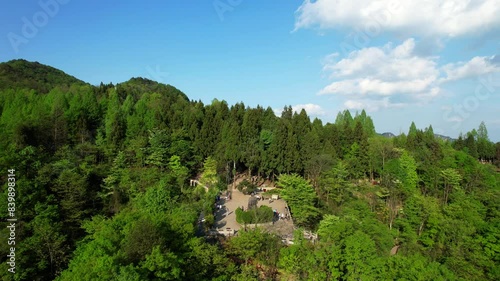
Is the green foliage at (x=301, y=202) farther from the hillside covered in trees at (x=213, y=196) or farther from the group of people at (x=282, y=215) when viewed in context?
the group of people at (x=282, y=215)

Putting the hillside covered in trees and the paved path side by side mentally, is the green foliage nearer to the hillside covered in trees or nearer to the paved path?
the hillside covered in trees

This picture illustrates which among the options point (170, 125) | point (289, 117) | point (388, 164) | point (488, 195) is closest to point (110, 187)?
point (170, 125)

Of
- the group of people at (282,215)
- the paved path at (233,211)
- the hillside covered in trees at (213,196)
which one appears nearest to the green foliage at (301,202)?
the hillside covered in trees at (213,196)

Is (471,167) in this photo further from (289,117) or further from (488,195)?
(289,117)

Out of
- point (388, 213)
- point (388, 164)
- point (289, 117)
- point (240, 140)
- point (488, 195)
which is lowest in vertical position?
point (388, 213)

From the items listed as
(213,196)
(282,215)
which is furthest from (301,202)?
(213,196)

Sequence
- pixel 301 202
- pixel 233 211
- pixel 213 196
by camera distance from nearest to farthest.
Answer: pixel 301 202, pixel 233 211, pixel 213 196

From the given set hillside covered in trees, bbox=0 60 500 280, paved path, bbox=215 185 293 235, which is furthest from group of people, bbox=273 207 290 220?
hillside covered in trees, bbox=0 60 500 280

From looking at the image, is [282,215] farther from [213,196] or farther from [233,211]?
[213,196]
